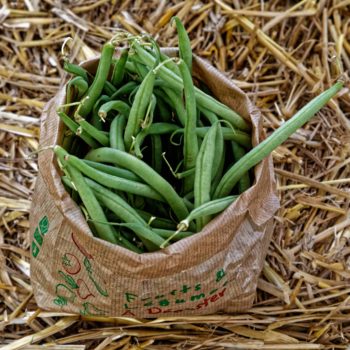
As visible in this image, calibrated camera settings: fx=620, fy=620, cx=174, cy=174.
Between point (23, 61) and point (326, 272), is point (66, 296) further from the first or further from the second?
point (23, 61)

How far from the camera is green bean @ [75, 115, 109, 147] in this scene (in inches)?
41.5

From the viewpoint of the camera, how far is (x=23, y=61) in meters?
1.63

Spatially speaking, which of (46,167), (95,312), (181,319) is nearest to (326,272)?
(181,319)

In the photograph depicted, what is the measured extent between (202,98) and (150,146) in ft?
0.49

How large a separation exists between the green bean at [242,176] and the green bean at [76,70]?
1.00 ft

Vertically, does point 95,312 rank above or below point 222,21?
below

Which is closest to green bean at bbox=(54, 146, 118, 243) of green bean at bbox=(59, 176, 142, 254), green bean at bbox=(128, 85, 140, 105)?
green bean at bbox=(59, 176, 142, 254)

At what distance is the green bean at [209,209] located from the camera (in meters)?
1.00

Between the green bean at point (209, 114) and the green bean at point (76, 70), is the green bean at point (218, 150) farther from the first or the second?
the green bean at point (76, 70)

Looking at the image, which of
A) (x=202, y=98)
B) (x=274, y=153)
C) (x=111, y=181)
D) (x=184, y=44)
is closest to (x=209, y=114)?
(x=202, y=98)

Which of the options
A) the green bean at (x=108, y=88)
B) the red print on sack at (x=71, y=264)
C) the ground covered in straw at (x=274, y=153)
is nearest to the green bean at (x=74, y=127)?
the green bean at (x=108, y=88)

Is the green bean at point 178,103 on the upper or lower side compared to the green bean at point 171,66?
lower

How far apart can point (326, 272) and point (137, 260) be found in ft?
1.70

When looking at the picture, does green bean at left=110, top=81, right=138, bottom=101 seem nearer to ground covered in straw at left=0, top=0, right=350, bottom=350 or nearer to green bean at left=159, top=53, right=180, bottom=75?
green bean at left=159, top=53, right=180, bottom=75
